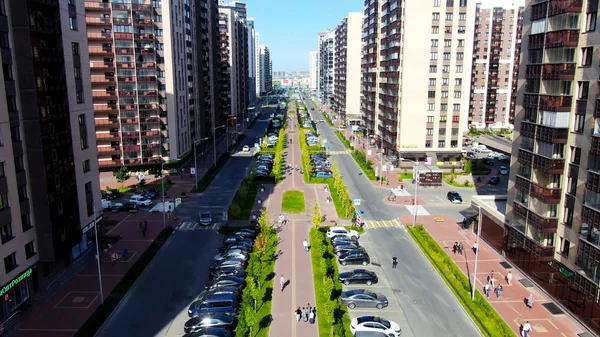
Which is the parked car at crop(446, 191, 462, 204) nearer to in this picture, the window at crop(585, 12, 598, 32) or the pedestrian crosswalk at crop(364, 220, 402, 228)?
the pedestrian crosswalk at crop(364, 220, 402, 228)

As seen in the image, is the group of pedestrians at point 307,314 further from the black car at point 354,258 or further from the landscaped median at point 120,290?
the landscaped median at point 120,290

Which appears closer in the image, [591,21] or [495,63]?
[591,21]

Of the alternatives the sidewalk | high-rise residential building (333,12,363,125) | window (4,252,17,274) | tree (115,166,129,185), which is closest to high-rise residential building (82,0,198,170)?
tree (115,166,129,185)

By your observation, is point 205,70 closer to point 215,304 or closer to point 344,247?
point 344,247

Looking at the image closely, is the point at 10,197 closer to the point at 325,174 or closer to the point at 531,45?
the point at 531,45

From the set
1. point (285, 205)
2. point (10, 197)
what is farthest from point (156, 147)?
point (10, 197)

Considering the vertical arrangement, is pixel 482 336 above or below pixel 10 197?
below

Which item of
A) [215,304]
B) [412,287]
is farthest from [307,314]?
[412,287]
